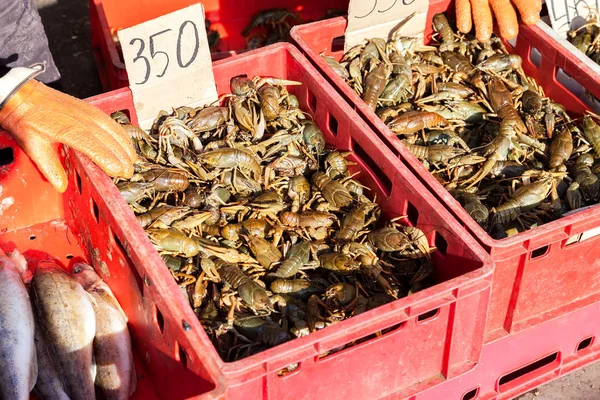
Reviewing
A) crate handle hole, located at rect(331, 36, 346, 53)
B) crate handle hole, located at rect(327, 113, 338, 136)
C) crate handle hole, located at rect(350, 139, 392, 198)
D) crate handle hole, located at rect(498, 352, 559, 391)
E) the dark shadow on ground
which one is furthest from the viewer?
the dark shadow on ground

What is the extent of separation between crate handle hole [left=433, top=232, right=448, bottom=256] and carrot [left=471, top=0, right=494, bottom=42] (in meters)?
1.41

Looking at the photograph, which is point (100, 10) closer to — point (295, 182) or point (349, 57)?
point (349, 57)

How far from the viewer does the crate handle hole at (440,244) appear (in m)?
2.88

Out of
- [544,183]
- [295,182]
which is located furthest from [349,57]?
[544,183]

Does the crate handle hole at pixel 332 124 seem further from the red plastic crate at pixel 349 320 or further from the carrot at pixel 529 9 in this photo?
the carrot at pixel 529 9

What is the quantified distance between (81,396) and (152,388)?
28 cm

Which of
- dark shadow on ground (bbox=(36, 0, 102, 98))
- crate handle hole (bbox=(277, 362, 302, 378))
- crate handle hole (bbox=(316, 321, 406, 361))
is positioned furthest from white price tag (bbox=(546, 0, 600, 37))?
dark shadow on ground (bbox=(36, 0, 102, 98))

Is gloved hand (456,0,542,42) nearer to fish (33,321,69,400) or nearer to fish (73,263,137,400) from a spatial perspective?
fish (73,263,137,400)

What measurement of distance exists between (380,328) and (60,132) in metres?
1.38

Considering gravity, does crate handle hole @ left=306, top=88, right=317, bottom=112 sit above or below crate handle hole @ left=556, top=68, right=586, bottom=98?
above

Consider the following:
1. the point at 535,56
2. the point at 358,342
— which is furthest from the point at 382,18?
the point at 358,342

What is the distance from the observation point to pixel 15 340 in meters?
2.67

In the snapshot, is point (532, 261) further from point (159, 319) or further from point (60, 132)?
point (60, 132)

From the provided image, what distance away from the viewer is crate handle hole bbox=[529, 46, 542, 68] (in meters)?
3.87
